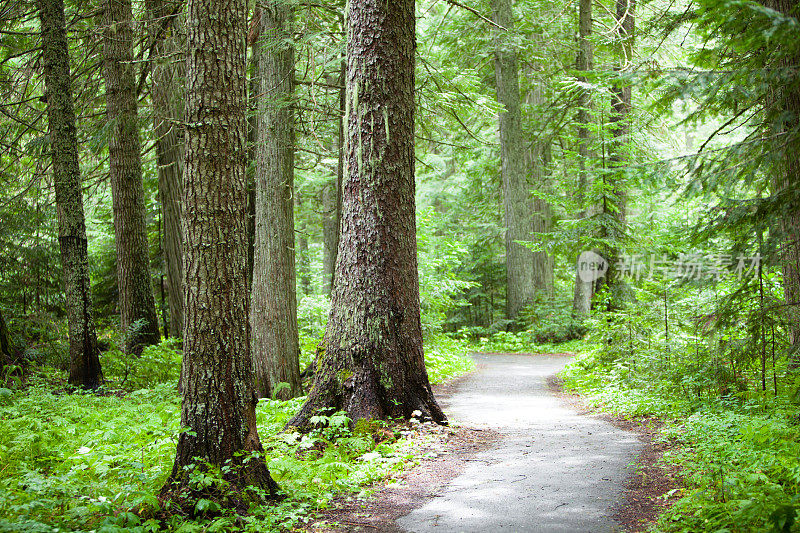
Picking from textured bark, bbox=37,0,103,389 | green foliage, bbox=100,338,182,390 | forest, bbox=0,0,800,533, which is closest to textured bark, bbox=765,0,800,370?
forest, bbox=0,0,800,533

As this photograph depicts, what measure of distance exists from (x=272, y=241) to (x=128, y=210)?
189 inches

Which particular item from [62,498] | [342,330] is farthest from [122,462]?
[342,330]

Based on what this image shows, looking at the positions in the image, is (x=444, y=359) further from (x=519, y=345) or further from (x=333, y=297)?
(x=333, y=297)

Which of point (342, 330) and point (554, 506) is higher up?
point (342, 330)

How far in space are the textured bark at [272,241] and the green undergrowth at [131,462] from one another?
117 centimetres

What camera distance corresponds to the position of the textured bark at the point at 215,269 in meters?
4.51

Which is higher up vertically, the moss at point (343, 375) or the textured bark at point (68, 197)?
the textured bark at point (68, 197)

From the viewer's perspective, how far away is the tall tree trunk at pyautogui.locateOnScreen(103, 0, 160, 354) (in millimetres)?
12188

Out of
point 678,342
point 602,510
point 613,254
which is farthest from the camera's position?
point 613,254

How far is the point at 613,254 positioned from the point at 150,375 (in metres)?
10.1

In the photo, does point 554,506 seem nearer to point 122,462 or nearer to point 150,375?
point 122,462

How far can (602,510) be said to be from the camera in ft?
14.8

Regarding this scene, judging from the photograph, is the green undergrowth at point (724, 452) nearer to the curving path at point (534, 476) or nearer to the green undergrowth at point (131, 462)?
the curving path at point (534, 476)

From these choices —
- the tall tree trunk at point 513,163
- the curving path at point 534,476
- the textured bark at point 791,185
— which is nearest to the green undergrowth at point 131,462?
the curving path at point 534,476
